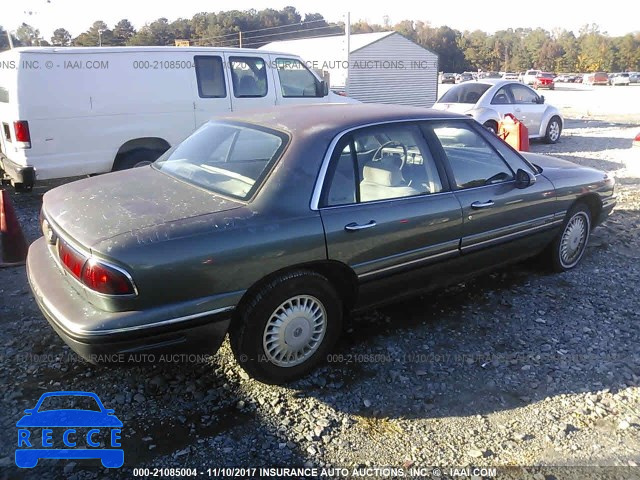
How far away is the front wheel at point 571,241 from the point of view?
464cm

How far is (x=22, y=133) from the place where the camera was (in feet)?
20.6

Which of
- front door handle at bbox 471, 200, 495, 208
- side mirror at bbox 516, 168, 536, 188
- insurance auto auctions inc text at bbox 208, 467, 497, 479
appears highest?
side mirror at bbox 516, 168, 536, 188

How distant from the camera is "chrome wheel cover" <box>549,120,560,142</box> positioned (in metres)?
12.6

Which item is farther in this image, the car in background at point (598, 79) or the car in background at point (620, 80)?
the car in background at point (598, 79)

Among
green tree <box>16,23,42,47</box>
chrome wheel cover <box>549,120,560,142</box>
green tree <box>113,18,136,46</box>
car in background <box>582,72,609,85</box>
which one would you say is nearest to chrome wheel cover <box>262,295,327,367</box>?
chrome wheel cover <box>549,120,560,142</box>

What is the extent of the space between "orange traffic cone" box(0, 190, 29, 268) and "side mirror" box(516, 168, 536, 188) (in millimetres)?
4566

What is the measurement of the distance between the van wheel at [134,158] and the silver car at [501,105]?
6527 mm

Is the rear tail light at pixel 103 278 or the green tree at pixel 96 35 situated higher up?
the green tree at pixel 96 35

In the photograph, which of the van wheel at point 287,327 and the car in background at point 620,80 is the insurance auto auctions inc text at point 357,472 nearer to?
the van wheel at point 287,327

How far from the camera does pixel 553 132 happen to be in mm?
12680

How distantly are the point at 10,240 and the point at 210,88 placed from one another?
3.70 metres

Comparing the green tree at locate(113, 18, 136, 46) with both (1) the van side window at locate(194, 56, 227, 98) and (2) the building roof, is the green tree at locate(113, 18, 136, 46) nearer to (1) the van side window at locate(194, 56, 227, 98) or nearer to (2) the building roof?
(2) the building roof

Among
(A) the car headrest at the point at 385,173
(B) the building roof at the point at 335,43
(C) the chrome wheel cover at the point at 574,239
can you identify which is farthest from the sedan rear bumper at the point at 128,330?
(B) the building roof at the point at 335,43

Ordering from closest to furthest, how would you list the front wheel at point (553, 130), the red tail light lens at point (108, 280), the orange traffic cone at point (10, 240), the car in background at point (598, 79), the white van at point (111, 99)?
the red tail light lens at point (108, 280) < the orange traffic cone at point (10, 240) < the white van at point (111, 99) < the front wheel at point (553, 130) < the car in background at point (598, 79)
